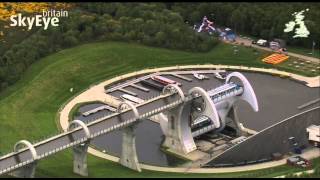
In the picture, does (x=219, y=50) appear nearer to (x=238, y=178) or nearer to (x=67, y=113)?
(x=67, y=113)

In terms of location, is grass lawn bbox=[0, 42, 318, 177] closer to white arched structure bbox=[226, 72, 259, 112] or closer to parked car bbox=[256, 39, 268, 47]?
parked car bbox=[256, 39, 268, 47]

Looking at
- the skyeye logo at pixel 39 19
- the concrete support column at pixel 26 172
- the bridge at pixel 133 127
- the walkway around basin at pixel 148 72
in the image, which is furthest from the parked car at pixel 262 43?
the concrete support column at pixel 26 172

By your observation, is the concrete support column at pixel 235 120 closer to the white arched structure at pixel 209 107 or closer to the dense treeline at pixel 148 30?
the white arched structure at pixel 209 107

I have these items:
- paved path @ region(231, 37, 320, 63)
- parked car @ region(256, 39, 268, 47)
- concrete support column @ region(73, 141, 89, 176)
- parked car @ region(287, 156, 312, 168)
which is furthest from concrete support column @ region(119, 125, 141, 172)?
parked car @ region(256, 39, 268, 47)

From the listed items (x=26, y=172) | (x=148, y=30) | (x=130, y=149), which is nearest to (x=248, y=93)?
(x=130, y=149)

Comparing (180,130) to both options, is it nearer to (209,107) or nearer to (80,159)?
(209,107)

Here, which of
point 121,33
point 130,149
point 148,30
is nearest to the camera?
point 130,149
